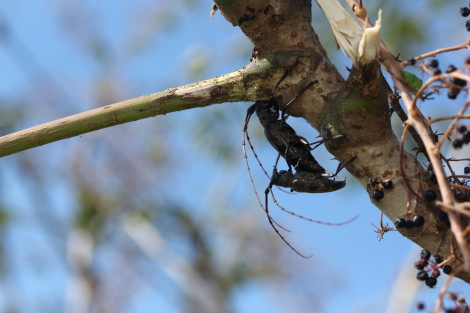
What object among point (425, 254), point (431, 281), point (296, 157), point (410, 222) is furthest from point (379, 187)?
point (296, 157)

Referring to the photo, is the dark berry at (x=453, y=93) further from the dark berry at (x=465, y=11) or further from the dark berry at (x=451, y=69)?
the dark berry at (x=465, y=11)

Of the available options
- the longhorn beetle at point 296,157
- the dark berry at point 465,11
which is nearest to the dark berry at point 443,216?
the longhorn beetle at point 296,157

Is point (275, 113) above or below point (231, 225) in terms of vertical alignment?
below

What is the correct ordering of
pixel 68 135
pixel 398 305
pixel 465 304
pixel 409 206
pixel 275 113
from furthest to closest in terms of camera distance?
pixel 398 305 < pixel 275 113 < pixel 68 135 < pixel 409 206 < pixel 465 304

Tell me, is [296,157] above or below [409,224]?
above

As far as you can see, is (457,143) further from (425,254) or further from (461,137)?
(425,254)

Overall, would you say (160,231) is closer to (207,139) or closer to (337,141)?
(207,139)

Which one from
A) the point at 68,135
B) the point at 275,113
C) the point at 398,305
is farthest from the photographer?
the point at 398,305

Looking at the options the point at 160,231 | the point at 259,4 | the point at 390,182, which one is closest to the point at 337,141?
the point at 390,182
